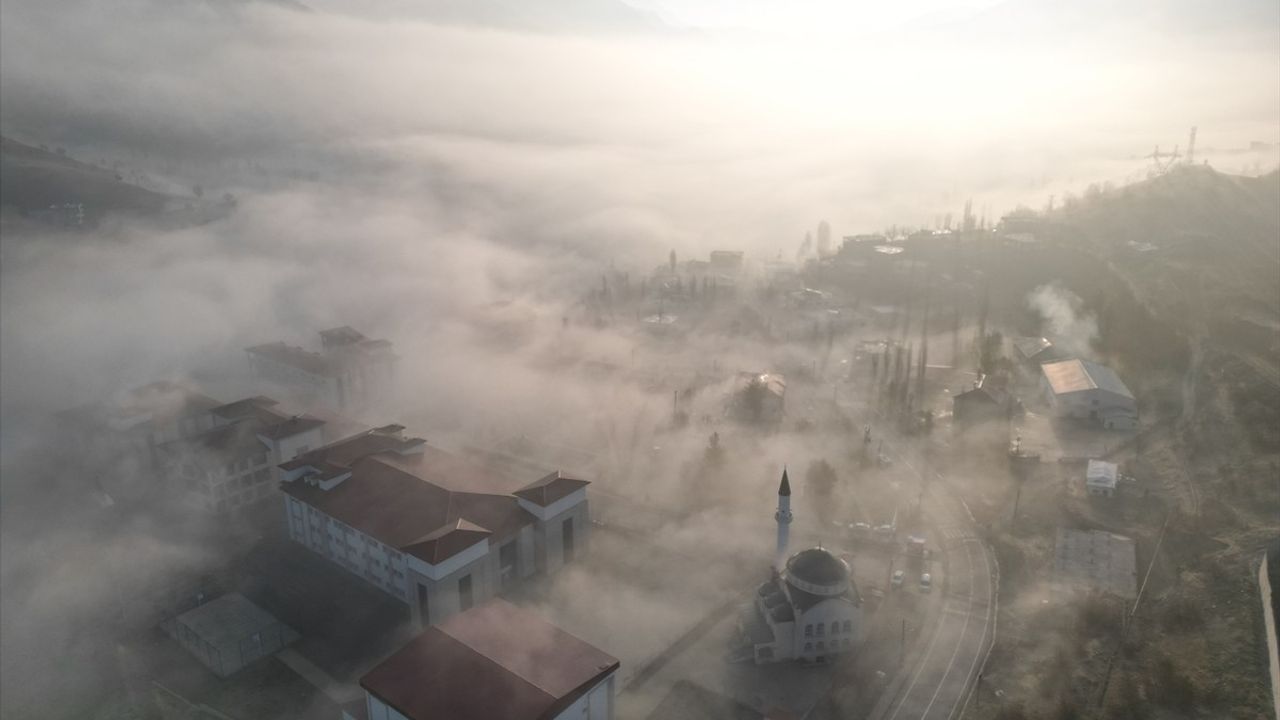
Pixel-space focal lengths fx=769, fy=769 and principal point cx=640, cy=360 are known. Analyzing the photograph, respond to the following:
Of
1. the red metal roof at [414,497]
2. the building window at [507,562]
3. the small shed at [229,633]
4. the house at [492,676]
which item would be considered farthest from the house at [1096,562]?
the small shed at [229,633]

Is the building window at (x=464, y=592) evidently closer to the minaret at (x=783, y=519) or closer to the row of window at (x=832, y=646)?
the minaret at (x=783, y=519)

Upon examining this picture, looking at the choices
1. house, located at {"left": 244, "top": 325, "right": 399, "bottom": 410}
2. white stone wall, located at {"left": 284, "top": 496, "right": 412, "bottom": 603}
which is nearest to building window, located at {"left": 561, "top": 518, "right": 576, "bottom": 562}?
white stone wall, located at {"left": 284, "top": 496, "right": 412, "bottom": 603}

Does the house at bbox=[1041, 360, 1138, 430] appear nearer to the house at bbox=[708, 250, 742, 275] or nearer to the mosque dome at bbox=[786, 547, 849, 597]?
the mosque dome at bbox=[786, 547, 849, 597]

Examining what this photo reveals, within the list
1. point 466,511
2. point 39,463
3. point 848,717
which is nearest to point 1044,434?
point 848,717

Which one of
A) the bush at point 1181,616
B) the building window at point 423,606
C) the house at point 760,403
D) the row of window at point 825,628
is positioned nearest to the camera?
the row of window at point 825,628

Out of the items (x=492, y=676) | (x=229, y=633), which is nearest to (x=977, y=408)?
(x=492, y=676)

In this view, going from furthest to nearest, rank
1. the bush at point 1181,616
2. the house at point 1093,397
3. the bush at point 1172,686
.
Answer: the house at point 1093,397 → the bush at point 1181,616 → the bush at point 1172,686
